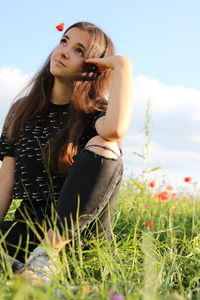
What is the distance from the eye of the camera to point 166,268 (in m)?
2.09

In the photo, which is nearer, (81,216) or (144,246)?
(81,216)

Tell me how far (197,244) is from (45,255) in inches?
35.1

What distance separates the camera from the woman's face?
241 cm

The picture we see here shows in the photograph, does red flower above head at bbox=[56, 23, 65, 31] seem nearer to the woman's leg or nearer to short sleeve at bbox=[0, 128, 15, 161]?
short sleeve at bbox=[0, 128, 15, 161]

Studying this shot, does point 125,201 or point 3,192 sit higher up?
point 3,192

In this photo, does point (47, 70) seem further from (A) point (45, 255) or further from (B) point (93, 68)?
(A) point (45, 255)

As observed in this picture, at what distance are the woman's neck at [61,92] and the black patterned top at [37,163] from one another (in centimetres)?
3

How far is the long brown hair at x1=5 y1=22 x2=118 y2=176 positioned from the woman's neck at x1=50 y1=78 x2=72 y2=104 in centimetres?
5

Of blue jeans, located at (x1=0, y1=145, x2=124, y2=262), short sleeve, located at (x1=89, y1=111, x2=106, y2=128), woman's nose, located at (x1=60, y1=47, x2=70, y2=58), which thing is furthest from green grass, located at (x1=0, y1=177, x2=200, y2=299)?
woman's nose, located at (x1=60, y1=47, x2=70, y2=58)

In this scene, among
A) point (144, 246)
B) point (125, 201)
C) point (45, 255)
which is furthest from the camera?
point (125, 201)

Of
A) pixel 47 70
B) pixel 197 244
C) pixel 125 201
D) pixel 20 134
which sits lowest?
pixel 125 201

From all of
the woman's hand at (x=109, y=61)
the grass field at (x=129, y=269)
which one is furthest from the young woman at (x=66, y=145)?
the grass field at (x=129, y=269)

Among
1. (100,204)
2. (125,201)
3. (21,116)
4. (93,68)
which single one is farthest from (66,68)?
(125,201)

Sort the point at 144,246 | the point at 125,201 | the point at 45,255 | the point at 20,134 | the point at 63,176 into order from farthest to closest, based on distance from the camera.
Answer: the point at 125,201 → the point at 20,134 → the point at 63,176 → the point at 144,246 → the point at 45,255
